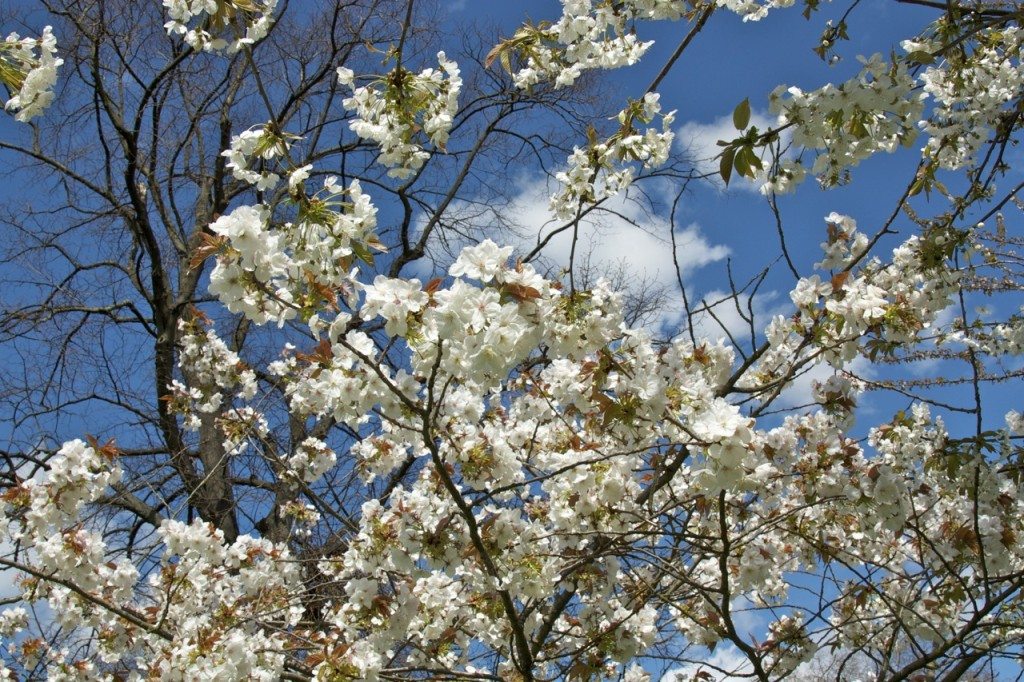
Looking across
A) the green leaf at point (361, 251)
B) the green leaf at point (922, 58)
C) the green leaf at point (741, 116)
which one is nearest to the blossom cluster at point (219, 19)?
the green leaf at point (361, 251)

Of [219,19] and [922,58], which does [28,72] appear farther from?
[922,58]

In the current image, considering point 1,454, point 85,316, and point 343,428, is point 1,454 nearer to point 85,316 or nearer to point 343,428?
point 85,316

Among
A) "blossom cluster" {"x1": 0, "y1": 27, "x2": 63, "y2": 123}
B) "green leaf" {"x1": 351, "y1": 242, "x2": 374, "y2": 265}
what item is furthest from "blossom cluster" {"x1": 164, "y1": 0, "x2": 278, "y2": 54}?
"green leaf" {"x1": 351, "y1": 242, "x2": 374, "y2": 265}

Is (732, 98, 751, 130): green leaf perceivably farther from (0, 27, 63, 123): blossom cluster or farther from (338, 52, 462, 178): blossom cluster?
(0, 27, 63, 123): blossom cluster

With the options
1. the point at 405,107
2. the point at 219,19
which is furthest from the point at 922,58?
the point at 219,19

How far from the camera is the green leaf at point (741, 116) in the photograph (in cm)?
172

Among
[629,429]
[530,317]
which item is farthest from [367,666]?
[530,317]

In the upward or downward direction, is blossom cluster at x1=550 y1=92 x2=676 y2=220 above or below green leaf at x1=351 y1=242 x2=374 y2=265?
above

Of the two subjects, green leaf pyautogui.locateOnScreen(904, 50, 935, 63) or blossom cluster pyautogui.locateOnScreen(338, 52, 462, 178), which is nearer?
green leaf pyautogui.locateOnScreen(904, 50, 935, 63)

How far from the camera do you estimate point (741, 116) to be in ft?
5.68

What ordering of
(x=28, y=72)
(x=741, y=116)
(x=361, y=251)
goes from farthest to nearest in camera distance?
(x=28, y=72), (x=361, y=251), (x=741, y=116)

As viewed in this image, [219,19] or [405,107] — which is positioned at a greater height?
[219,19]

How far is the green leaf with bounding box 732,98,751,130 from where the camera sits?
172cm

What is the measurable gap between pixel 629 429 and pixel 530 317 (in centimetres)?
50
